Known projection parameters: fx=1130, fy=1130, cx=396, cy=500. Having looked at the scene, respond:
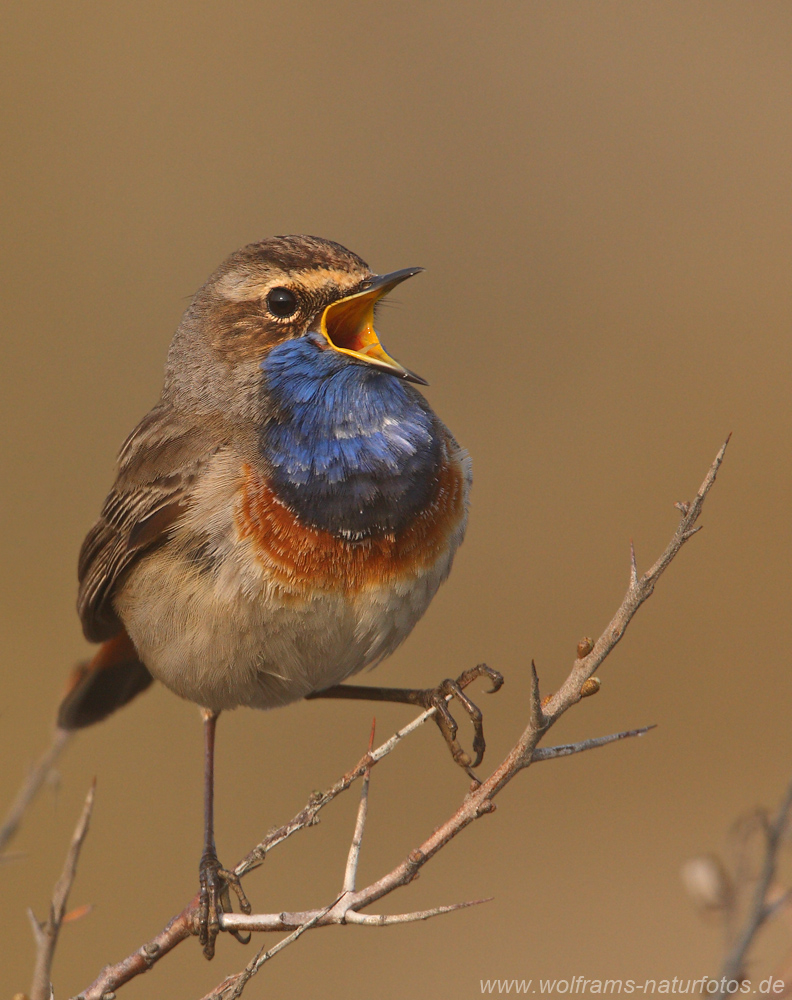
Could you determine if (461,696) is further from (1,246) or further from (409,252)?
(1,246)

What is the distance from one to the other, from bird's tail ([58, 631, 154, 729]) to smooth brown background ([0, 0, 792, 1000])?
5.14 ft

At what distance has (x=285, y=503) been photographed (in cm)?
402

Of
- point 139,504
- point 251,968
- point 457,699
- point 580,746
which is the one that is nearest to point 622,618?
point 580,746

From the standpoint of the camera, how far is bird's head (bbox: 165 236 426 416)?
426 cm

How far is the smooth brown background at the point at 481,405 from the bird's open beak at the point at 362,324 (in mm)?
3547

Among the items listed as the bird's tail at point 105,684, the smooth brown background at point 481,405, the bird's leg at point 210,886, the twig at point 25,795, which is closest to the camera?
the twig at point 25,795

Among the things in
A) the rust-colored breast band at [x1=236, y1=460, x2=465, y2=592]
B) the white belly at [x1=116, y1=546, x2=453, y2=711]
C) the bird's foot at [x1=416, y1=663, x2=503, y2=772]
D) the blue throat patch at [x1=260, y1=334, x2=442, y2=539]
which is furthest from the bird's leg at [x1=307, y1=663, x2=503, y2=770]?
the blue throat patch at [x1=260, y1=334, x2=442, y2=539]

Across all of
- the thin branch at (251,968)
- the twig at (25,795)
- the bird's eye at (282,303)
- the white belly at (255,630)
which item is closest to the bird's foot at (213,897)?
the white belly at (255,630)

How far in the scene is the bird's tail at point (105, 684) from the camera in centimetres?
509

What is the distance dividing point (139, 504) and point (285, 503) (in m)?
0.77

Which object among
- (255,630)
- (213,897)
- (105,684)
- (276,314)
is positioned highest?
(276,314)

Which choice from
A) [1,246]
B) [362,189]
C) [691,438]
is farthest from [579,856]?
[1,246]

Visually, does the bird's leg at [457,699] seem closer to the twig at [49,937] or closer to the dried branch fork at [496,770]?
the dried branch fork at [496,770]

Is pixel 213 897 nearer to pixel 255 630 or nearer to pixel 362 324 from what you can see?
pixel 255 630
